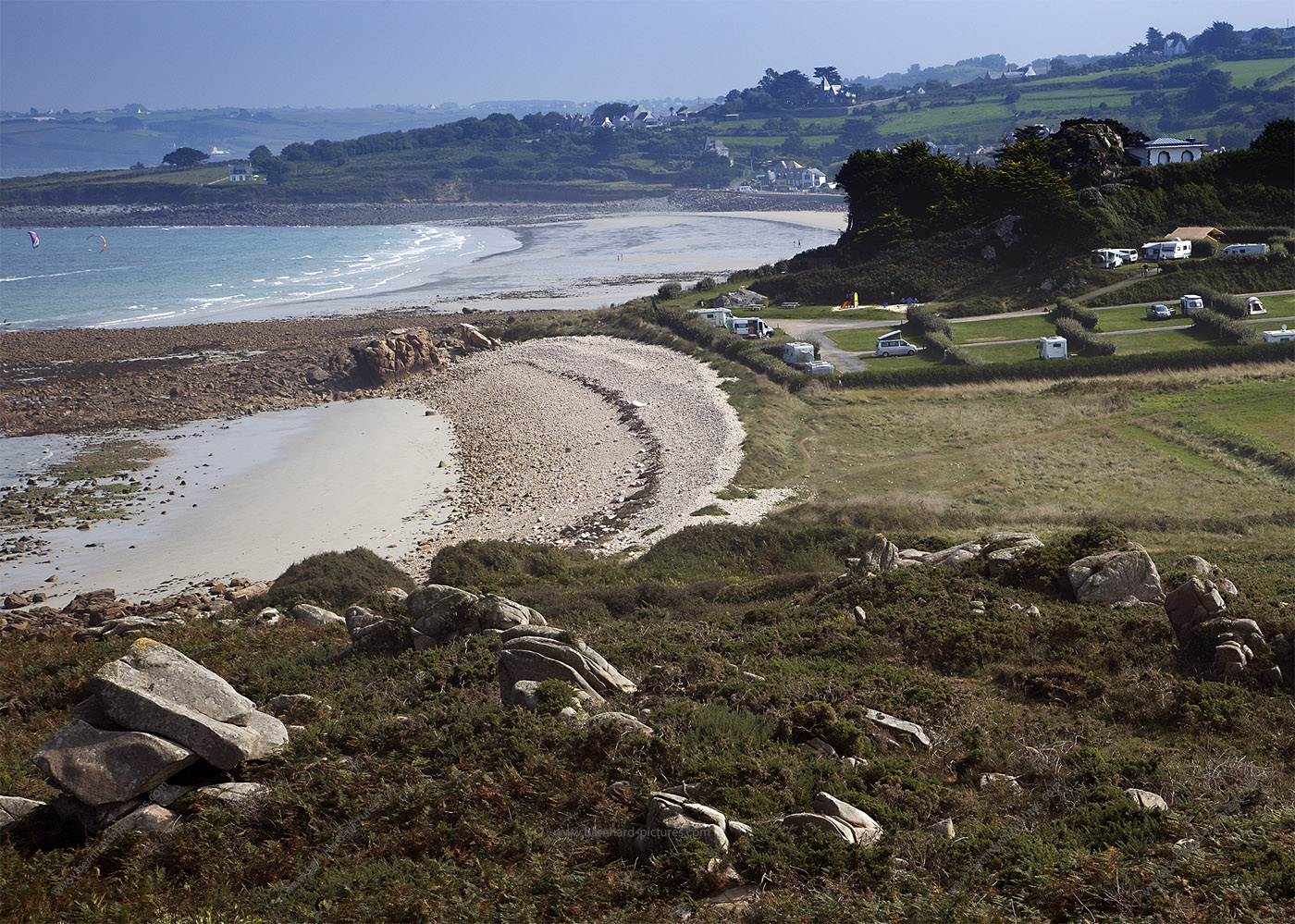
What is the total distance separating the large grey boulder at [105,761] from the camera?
27.3 feet

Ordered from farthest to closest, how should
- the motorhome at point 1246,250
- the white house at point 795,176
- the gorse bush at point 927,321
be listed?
the white house at point 795,176
the motorhome at point 1246,250
the gorse bush at point 927,321

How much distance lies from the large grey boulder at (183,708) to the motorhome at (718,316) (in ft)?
133

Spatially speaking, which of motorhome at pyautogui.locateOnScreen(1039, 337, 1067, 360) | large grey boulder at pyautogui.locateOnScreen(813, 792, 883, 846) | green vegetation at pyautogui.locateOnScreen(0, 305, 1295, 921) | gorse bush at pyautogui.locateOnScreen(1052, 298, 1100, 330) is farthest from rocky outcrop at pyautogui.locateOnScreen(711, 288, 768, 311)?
large grey boulder at pyautogui.locateOnScreen(813, 792, 883, 846)

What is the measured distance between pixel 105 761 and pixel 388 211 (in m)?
167

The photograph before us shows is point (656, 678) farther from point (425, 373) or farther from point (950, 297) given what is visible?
point (950, 297)

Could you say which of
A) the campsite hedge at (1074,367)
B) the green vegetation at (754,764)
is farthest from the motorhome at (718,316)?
the green vegetation at (754,764)

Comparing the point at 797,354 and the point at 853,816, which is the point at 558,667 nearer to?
the point at 853,816

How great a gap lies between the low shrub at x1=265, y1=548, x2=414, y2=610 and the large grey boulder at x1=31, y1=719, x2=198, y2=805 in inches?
417

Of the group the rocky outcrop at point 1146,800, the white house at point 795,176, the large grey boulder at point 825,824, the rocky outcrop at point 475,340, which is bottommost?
the rocky outcrop at point 1146,800

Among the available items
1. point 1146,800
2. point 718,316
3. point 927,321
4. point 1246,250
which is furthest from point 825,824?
point 1246,250

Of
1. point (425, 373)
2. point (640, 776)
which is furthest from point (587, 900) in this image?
point (425, 373)

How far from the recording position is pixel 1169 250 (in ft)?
164

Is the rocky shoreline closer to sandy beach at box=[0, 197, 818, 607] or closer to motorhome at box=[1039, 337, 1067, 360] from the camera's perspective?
sandy beach at box=[0, 197, 818, 607]

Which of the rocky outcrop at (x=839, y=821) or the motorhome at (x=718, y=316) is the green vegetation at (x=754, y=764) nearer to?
the rocky outcrop at (x=839, y=821)
